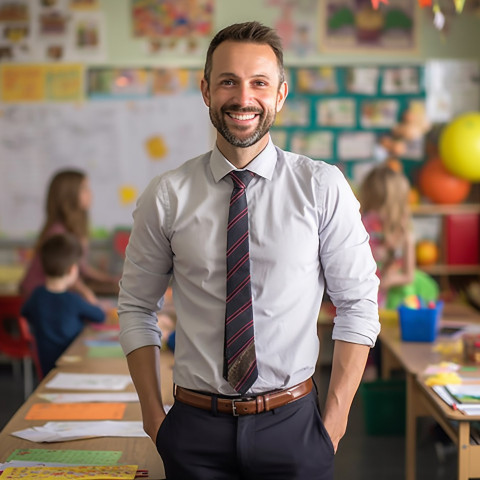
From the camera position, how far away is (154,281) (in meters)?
1.88

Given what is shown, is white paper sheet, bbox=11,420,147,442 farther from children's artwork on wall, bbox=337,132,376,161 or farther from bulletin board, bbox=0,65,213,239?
children's artwork on wall, bbox=337,132,376,161

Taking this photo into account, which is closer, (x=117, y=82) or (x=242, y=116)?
(x=242, y=116)

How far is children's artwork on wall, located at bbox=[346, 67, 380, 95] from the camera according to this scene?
5.86 m

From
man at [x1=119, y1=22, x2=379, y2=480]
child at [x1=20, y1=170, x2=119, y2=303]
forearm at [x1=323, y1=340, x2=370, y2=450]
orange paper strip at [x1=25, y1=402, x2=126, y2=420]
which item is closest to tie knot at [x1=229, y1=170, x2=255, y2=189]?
Result: man at [x1=119, y1=22, x2=379, y2=480]

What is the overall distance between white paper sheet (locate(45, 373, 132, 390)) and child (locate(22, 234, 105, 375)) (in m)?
0.67

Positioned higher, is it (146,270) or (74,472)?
(146,270)

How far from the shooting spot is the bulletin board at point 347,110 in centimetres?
586

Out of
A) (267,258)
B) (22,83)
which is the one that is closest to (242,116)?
(267,258)

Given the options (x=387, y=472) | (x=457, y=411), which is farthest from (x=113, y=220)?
(x=457, y=411)

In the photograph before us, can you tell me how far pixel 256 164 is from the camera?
1.80 meters

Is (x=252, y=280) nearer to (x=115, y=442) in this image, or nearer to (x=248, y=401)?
(x=248, y=401)

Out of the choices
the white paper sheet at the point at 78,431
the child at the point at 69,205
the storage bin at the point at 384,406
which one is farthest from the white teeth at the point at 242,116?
the child at the point at 69,205

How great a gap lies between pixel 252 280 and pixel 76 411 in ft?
3.65

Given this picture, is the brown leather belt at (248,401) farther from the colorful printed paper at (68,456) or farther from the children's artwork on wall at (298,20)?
the children's artwork on wall at (298,20)
